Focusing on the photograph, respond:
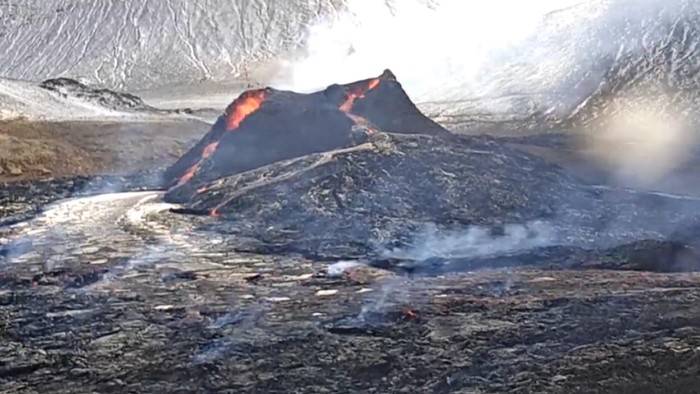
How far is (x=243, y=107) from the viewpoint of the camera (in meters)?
23.8

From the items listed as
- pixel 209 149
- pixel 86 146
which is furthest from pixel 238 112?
pixel 86 146

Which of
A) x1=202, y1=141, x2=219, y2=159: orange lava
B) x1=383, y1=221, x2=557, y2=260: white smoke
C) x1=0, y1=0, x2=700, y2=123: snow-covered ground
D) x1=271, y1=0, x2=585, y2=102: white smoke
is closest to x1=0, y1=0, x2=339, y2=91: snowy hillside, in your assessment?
x1=0, y1=0, x2=700, y2=123: snow-covered ground

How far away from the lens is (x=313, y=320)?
10211 millimetres

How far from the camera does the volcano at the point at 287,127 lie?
71.5 ft

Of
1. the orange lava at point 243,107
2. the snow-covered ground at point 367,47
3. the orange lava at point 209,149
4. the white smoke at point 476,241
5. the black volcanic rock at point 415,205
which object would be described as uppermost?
the snow-covered ground at point 367,47

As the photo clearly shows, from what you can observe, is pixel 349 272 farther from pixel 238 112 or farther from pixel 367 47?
pixel 367 47

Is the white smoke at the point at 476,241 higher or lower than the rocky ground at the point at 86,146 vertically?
lower

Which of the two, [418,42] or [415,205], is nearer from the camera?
[415,205]

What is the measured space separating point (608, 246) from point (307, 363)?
802 cm

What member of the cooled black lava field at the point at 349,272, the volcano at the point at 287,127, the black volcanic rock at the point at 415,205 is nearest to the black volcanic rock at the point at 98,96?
the cooled black lava field at the point at 349,272

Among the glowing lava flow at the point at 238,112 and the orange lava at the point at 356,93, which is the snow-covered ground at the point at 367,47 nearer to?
the orange lava at the point at 356,93

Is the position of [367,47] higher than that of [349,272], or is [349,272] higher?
[367,47]

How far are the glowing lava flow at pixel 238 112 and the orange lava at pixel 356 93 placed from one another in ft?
7.32

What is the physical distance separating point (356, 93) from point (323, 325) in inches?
586
